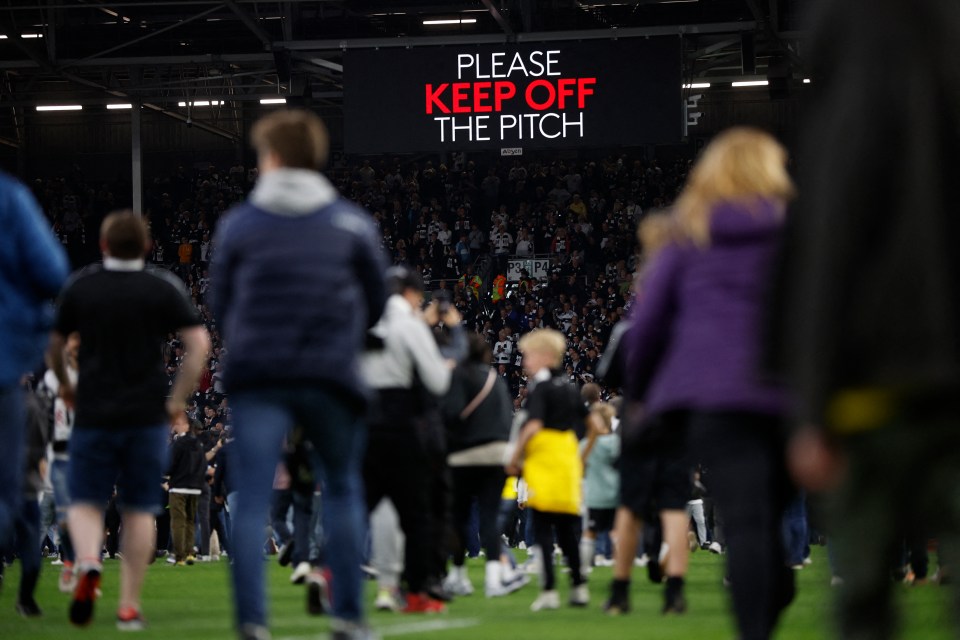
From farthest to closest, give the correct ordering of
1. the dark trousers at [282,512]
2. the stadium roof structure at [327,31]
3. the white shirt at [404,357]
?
the stadium roof structure at [327,31] → the dark trousers at [282,512] → the white shirt at [404,357]

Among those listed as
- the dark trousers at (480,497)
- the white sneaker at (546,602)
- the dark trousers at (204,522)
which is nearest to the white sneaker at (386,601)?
the white sneaker at (546,602)

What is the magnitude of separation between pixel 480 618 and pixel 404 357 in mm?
1539

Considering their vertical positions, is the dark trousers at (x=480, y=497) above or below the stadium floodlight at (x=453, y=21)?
below

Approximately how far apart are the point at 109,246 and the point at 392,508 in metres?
2.22

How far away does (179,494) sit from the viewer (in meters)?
18.9

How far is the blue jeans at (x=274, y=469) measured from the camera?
5211 mm

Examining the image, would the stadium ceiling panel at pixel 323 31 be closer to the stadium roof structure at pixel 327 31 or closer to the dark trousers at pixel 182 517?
the stadium roof structure at pixel 327 31

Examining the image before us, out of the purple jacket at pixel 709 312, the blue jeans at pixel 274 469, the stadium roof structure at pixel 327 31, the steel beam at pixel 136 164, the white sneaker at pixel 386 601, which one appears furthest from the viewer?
the steel beam at pixel 136 164

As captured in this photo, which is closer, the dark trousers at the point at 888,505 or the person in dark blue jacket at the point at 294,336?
the dark trousers at the point at 888,505

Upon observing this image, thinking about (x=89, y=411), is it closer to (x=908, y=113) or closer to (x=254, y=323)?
(x=254, y=323)

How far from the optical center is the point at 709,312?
15.4ft

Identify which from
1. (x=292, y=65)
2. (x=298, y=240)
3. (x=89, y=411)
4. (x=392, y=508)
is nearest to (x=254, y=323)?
(x=298, y=240)

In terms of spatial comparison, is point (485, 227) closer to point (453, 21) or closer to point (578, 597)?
point (453, 21)

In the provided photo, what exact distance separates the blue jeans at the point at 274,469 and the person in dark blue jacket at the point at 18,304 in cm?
115
